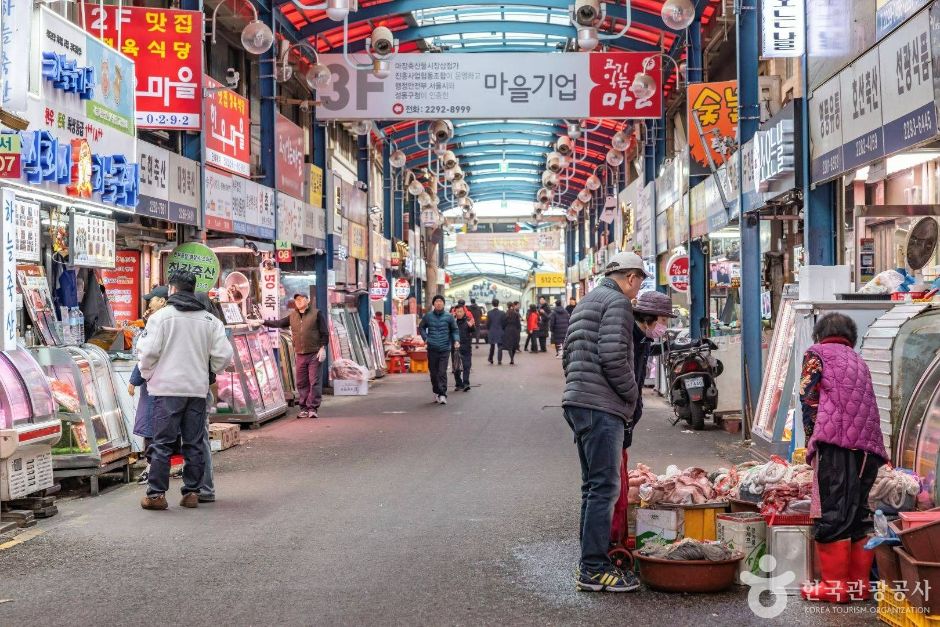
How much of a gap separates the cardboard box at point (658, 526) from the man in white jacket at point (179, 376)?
4.11m

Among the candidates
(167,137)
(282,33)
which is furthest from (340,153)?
(167,137)

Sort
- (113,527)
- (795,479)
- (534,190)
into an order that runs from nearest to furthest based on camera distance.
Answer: (795,479)
(113,527)
(534,190)

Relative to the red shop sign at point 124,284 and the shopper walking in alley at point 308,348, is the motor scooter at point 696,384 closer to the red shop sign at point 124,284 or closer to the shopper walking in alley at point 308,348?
the shopper walking in alley at point 308,348

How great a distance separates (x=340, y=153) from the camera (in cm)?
3294

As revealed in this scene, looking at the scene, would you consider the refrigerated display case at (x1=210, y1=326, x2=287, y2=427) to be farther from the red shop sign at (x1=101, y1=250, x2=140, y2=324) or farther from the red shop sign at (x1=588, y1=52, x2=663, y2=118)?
the red shop sign at (x1=588, y1=52, x2=663, y2=118)

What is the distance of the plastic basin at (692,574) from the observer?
623cm

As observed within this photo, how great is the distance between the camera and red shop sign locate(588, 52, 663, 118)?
19.5m

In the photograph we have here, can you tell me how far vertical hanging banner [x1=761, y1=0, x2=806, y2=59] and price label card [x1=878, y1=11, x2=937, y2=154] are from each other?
2773 millimetres

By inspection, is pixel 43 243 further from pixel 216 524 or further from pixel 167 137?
pixel 167 137

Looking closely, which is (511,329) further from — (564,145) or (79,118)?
(79,118)

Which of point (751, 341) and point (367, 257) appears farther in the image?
point (367, 257)

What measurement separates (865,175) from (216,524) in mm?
7135

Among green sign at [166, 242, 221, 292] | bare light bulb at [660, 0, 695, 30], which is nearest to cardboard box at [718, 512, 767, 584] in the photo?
green sign at [166, 242, 221, 292]

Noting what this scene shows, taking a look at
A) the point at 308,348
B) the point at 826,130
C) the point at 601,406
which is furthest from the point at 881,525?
the point at 308,348
